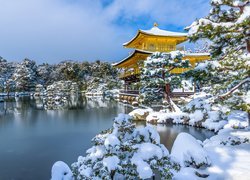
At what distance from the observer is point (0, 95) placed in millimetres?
39094

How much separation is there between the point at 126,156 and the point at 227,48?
398 centimetres

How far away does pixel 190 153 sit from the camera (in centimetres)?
509

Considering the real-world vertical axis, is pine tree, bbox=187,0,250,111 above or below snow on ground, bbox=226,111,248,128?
above

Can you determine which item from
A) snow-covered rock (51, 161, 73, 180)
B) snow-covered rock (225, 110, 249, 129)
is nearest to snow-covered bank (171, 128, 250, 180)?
snow-covered rock (51, 161, 73, 180)

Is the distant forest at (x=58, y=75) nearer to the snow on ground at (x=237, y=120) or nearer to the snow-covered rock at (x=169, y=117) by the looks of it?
the snow-covered rock at (x=169, y=117)

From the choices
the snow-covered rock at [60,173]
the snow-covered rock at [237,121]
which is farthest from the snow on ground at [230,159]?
the snow-covered rock at [237,121]

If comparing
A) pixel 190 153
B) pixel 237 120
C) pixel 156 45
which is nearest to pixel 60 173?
pixel 190 153

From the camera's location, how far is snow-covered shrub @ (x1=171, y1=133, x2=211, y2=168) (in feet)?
16.2

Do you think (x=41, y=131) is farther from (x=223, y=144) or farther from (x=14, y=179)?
(x=223, y=144)

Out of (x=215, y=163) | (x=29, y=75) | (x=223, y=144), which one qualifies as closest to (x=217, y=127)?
(x=223, y=144)

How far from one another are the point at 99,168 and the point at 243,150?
3988 millimetres

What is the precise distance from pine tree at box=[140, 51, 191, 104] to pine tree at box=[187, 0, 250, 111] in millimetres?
7060

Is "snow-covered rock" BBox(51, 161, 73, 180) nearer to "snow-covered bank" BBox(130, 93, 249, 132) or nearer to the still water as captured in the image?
the still water

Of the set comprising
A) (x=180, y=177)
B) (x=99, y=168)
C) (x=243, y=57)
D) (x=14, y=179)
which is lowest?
(x=14, y=179)
